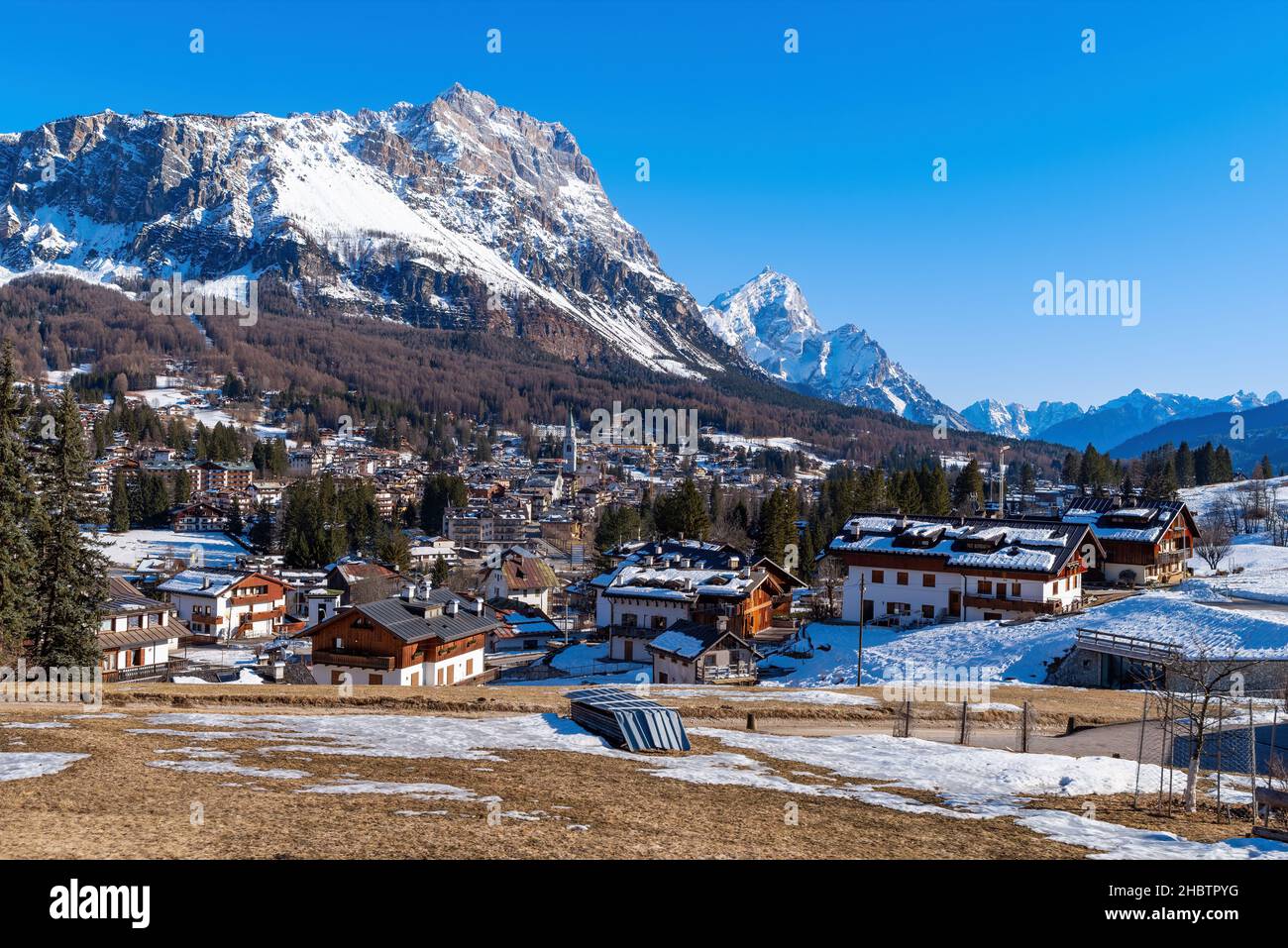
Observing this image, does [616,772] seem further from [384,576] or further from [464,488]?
[464,488]

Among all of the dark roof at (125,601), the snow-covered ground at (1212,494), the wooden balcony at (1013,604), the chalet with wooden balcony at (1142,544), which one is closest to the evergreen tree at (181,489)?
the dark roof at (125,601)

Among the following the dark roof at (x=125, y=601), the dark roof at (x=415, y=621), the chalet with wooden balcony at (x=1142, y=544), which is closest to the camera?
the dark roof at (x=415, y=621)

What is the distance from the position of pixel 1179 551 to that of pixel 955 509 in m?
61.1

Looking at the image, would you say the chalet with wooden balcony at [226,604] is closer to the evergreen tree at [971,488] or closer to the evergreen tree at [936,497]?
the evergreen tree at [936,497]

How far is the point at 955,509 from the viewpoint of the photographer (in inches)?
5443

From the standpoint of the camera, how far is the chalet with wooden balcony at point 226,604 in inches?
3696

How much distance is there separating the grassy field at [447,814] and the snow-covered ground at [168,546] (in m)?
120

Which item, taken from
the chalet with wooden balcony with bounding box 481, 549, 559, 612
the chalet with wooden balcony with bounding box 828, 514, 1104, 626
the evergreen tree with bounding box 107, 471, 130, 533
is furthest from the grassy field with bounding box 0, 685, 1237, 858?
the evergreen tree with bounding box 107, 471, 130, 533

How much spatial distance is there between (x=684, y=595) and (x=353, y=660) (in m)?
28.7

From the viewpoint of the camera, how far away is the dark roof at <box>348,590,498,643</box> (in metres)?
50.2

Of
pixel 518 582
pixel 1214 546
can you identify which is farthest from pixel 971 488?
pixel 518 582

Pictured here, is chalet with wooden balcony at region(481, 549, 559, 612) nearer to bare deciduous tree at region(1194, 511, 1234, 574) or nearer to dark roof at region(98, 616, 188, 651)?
dark roof at region(98, 616, 188, 651)

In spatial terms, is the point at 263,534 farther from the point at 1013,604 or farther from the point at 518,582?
the point at 1013,604
